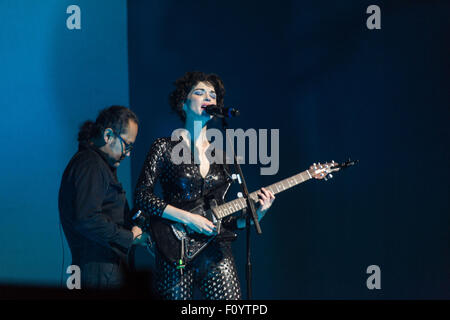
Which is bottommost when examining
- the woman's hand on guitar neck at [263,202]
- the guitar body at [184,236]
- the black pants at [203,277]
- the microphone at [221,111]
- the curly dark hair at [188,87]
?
the black pants at [203,277]

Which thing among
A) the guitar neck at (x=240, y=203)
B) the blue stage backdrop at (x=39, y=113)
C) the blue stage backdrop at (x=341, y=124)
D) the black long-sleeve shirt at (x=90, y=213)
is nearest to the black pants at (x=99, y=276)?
the black long-sleeve shirt at (x=90, y=213)

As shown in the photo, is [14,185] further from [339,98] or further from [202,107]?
[339,98]

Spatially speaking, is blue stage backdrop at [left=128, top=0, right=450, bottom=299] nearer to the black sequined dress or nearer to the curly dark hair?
the curly dark hair

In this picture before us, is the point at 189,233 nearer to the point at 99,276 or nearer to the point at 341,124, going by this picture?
the point at 99,276

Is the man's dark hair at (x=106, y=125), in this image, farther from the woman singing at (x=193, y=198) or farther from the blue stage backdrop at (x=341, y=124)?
the blue stage backdrop at (x=341, y=124)

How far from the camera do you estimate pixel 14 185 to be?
3.68 meters

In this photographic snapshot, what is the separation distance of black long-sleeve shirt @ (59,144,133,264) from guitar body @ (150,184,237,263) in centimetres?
21

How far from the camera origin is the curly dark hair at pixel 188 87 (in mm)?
3010

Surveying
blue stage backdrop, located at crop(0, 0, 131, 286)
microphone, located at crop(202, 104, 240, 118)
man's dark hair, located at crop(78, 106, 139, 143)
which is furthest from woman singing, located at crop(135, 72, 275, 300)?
blue stage backdrop, located at crop(0, 0, 131, 286)

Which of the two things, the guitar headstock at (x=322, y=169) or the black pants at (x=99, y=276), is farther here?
the guitar headstock at (x=322, y=169)

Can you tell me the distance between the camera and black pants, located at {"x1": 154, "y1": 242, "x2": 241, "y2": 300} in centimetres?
259

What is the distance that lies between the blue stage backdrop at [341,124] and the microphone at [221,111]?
1254mm
